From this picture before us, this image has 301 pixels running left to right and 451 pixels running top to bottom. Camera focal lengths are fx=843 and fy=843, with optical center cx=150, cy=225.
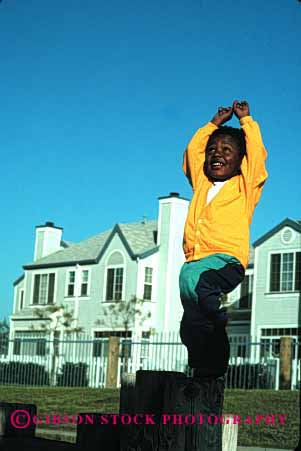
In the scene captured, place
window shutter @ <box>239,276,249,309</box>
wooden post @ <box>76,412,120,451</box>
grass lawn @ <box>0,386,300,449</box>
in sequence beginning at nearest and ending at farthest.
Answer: wooden post @ <box>76,412,120,451</box> < grass lawn @ <box>0,386,300,449</box> < window shutter @ <box>239,276,249,309</box>

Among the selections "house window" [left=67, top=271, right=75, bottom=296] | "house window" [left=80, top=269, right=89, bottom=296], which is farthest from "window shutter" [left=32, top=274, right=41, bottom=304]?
"house window" [left=80, top=269, right=89, bottom=296]

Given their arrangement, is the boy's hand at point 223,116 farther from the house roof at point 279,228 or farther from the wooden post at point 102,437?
the house roof at point 279,228

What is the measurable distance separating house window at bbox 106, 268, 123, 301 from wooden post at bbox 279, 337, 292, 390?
21.8 metres

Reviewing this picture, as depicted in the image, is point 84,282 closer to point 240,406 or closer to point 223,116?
point 240,406

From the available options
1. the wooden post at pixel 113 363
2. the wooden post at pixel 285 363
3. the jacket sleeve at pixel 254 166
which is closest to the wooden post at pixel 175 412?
the jacket sleeve at pixel 254 166

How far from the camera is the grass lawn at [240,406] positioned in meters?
9.23

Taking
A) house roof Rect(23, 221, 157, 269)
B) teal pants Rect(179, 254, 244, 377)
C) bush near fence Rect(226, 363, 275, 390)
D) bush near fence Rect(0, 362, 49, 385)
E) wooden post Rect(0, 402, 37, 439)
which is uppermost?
house roof Rect(23, 221, 157, 269)

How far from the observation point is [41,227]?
1927 inches

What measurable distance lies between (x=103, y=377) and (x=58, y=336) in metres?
16.5

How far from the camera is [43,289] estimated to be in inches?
1812

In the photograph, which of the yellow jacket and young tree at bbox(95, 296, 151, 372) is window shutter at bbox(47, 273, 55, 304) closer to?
young tree at bbox(95, 296, 151, 372)

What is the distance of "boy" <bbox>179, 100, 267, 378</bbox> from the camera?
3346 millimetres

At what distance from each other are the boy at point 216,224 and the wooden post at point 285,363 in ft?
54.7

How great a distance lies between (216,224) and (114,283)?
127 feet
